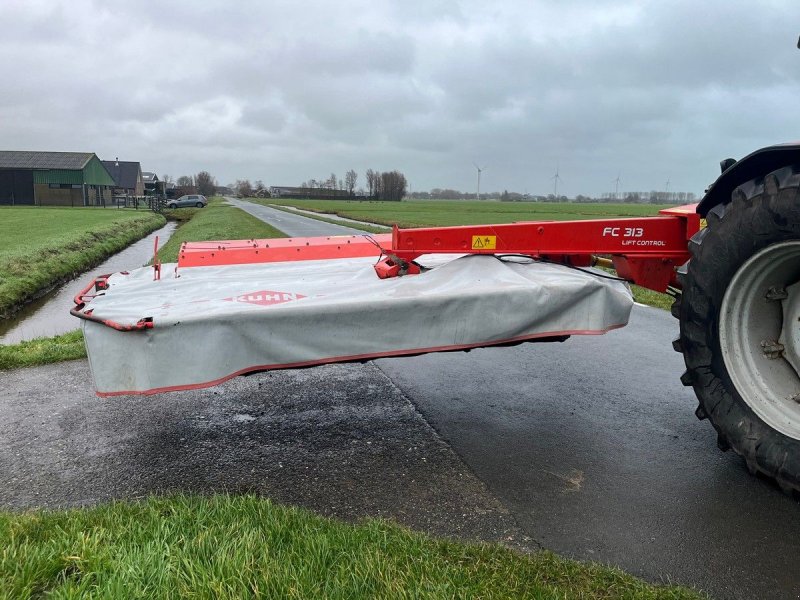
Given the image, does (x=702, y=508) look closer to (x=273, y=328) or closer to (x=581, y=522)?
(x=581, y=522)

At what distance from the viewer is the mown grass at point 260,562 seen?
2.18m

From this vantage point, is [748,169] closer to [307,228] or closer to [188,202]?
[307,228]

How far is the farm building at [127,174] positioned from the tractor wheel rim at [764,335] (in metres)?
91.3

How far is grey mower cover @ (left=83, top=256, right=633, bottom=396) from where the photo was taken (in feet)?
10.0

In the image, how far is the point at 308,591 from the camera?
218 centimetres

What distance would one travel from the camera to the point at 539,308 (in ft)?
11.2

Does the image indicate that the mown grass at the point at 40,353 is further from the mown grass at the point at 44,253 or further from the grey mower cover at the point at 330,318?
the mown grass at the point at 44,253

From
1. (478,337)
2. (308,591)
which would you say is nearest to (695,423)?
(478,337)

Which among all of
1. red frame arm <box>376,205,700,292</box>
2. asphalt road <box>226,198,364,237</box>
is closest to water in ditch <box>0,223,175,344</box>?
asphalt road <box>226,198,364,237</box>

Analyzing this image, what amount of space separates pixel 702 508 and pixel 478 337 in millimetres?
1395

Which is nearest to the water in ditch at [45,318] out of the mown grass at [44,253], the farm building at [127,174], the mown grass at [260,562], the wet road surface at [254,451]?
the mown grass at [44,253]

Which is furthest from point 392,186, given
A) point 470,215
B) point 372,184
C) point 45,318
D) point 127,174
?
point 45,318

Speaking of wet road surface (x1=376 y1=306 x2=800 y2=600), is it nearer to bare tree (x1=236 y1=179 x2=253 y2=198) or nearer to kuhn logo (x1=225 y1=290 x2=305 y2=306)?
kuhn logo (x1=225 y1=290 x2=305 y2=306)

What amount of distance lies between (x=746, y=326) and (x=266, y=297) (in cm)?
252
